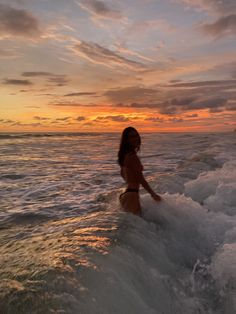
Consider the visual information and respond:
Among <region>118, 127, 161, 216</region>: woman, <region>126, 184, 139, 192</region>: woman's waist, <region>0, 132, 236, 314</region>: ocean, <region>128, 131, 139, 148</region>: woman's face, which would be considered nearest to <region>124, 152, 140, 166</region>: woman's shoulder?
<region>118, 127, 161, 216</region>: woman

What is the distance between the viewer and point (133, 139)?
6.26 metres

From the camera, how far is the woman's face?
245 inches

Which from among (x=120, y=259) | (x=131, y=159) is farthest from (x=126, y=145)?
(x=120, y=259)

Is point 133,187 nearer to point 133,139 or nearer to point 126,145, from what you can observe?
point 126,145

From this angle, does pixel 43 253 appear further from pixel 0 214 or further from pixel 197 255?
pixel 0 214

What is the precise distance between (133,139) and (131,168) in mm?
620

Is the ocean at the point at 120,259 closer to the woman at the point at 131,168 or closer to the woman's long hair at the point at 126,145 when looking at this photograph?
the woman at the point at 131,168

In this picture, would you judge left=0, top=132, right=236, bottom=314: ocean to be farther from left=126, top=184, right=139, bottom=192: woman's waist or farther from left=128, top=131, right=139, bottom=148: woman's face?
left=128, top=131, right=139, bottom=148: woman's face

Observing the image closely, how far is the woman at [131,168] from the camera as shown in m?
6.28

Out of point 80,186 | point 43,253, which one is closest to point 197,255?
point 43,253

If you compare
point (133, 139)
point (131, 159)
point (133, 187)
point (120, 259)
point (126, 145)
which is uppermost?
point (133, 139)

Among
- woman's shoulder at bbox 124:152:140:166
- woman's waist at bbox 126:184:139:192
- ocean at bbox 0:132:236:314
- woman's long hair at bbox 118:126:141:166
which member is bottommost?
ocean at bbox 0:132:236:314

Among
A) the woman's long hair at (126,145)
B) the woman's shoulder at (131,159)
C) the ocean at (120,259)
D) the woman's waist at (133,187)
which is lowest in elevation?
the ocean at (120,259)

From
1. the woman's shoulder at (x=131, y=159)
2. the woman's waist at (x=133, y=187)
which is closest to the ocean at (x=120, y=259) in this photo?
the woman's waist at (x=133, y=187)
